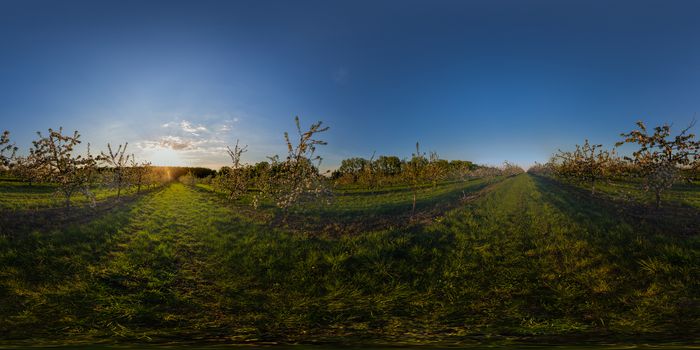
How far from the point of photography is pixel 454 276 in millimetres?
9508

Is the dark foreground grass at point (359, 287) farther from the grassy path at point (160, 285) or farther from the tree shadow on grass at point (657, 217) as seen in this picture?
the tree shadow on grass at point (657, 217)

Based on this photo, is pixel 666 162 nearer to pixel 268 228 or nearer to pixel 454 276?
pixel 454 276

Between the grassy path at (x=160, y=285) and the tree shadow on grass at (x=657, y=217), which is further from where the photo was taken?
the tree shadow on grass at (x=657, y=217)

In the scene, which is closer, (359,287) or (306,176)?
(359,287)

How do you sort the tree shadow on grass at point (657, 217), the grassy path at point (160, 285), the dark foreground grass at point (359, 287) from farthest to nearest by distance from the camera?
the tree shadow on grass at point (657, 217) < the grassy path at point (160, 285) < the dark foreground grass at point (359, 287)

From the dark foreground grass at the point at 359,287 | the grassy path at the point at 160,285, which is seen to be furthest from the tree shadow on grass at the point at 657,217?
the grassy path at the point at 160,285

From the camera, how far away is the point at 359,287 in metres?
9.03

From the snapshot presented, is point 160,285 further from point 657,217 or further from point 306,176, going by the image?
point 657,217

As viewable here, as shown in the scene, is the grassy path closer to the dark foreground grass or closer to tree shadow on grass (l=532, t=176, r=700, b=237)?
the dark foreground grass

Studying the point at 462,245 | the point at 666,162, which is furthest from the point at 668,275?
the point at 666,162

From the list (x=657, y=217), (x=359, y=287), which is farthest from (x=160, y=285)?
(x=657, y=217)

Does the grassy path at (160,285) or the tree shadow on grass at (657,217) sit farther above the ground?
the tree shadow on grass at (657,217)

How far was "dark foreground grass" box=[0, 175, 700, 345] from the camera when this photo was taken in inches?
240

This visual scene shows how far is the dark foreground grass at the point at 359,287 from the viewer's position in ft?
20.0
